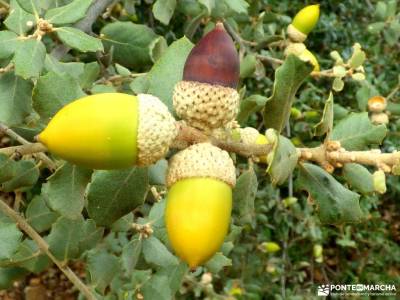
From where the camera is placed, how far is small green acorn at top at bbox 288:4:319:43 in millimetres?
2336

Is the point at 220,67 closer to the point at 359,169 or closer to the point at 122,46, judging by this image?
the point at 359,169

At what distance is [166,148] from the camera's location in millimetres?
1001

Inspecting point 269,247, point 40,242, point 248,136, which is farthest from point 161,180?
point 269,247

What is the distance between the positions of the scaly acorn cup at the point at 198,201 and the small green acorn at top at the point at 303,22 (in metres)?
1.45

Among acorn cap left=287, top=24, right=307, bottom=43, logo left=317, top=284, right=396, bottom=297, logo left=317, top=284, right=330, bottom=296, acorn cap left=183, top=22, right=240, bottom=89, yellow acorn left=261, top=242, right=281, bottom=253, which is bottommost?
logo left=317, top=284, right=396, bottom=297

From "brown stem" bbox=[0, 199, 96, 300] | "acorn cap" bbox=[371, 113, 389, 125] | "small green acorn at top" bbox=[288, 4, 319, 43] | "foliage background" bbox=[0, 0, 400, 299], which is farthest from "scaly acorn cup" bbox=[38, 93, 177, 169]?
"acorn cap" bbox=[371, 113, 389, 125]

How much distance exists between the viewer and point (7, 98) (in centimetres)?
139

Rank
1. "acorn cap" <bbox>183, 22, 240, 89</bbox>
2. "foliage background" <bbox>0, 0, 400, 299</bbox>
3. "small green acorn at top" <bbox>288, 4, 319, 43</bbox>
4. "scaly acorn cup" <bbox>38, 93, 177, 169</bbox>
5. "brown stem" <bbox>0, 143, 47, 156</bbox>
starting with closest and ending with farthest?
"scaly acorn cup" <bbox>38, 93, 177, 169</bbox>
"acorn cap" <bbox>183, 22, 240, 89</bbox>
"brown stem" <bbox>0, 143, 47, 156</bbox>
"foliage background" <bbox>0, 0, 400, 299</bbox>
"small green acorn at top" <bbox>288, 4, 319, 43</bbox>

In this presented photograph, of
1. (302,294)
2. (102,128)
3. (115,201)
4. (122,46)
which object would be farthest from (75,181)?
(302,294)

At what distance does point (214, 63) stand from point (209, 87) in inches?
2.0

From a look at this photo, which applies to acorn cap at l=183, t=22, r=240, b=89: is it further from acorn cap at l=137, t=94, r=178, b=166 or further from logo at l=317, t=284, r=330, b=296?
logo at l=317, t=284, r=330, b=296

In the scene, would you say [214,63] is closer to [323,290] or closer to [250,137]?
[250,137]

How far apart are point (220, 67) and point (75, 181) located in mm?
359

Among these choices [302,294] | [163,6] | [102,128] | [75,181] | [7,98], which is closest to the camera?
[102,128]
